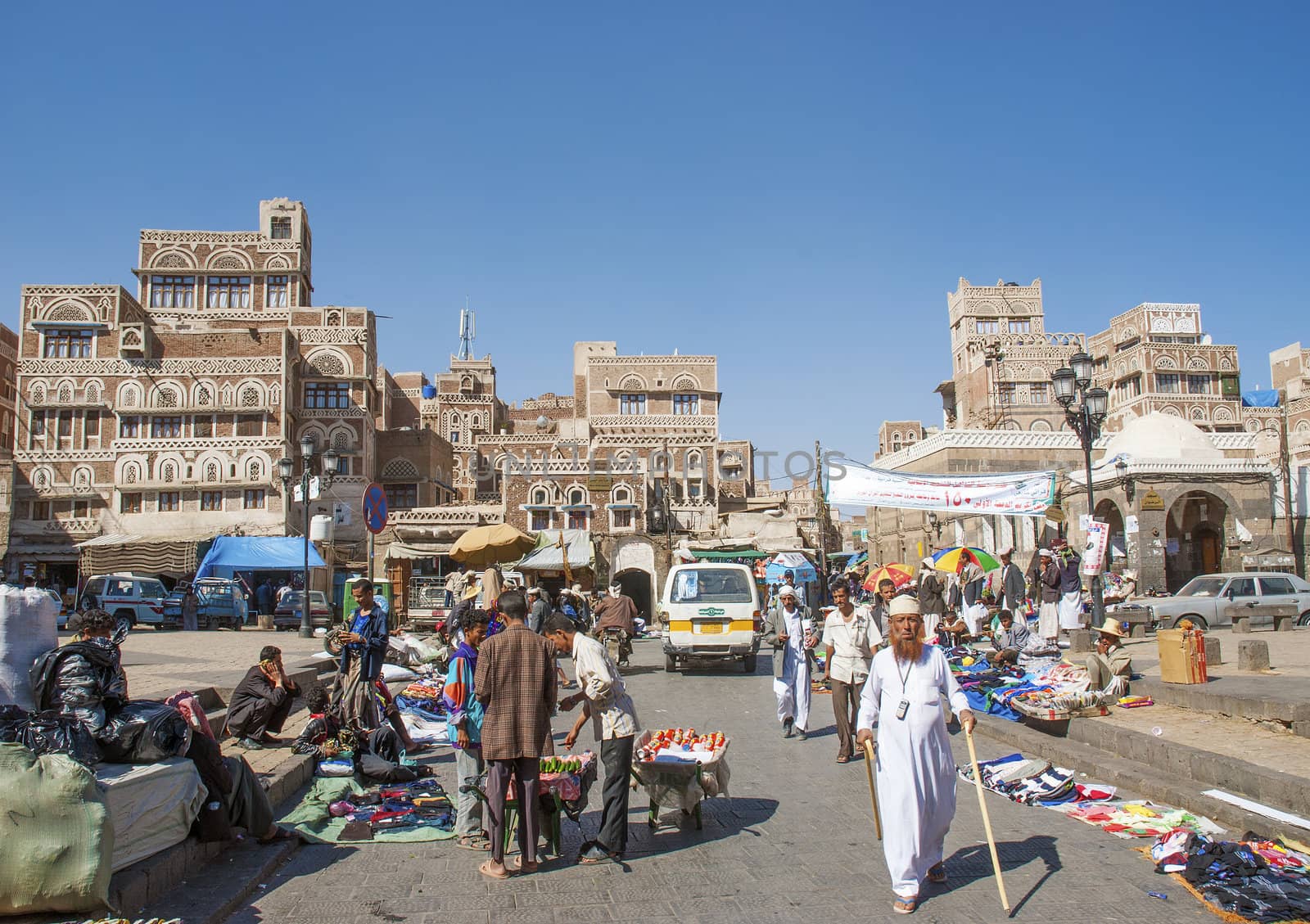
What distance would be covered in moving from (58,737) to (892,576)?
1747 centimetres

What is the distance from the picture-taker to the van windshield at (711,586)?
16062mm

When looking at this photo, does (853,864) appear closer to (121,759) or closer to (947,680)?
(947,680)

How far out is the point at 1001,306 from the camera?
71.6 meters

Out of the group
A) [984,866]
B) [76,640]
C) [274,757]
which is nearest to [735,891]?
[984,866]

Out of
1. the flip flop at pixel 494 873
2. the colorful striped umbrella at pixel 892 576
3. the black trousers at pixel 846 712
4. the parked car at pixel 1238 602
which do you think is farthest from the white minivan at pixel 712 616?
the flip flop at pixel 494 873

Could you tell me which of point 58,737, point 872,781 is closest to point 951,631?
point 872,781

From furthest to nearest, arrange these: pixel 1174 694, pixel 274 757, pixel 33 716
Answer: pixel 1174 694, pixel 274 757, pixel 33 716

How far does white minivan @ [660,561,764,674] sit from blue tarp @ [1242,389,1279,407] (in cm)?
6406

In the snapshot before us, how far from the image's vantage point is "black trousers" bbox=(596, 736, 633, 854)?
226 inches

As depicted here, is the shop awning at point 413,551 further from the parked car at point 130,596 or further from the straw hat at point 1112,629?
the straw hat at point 1112,629

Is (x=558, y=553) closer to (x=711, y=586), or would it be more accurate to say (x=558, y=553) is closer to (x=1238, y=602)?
(x=711, y=586)

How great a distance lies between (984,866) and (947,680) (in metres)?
1.16

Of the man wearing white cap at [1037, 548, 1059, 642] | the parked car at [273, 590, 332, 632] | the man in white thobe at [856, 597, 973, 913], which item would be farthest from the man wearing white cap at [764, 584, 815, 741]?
the parked car at [273, 590, 332, 632]

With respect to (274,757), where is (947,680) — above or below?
above
